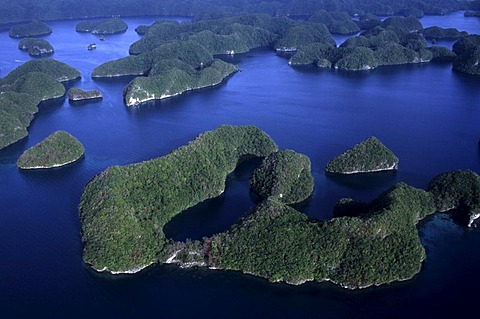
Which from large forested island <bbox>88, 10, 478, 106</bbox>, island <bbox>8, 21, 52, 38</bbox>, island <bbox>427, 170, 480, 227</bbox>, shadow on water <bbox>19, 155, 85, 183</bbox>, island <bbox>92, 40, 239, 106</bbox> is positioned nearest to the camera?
island <bbox>427, 170, 480, 227</bbox>

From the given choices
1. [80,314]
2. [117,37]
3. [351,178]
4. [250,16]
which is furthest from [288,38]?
[80,314]

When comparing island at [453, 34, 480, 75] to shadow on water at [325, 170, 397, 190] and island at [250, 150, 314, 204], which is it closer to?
shadow on water at [325, 170, 397, 190]

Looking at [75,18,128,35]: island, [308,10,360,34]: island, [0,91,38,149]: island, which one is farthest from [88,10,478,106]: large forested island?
[0,91,38,149]: island

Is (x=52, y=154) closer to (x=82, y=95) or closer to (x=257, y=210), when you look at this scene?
(x=82, y=95)

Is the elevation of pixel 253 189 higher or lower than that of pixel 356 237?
lower

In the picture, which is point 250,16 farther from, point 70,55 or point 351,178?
point 351,178

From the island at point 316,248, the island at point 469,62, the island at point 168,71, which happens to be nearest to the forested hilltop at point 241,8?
the island at point 168,71

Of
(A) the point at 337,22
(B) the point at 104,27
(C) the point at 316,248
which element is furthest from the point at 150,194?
(B) the point at 104,27
